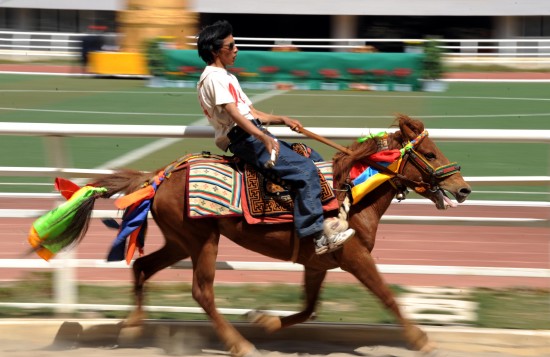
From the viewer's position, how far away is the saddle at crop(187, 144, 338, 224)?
5.70 m

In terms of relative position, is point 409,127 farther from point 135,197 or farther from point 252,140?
point 135,197

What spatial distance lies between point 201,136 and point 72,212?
0.99 m

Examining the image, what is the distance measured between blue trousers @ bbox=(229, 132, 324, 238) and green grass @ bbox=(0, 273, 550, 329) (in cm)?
131

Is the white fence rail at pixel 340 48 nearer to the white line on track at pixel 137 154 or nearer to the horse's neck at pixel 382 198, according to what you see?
the white line on track at pixel 137 154

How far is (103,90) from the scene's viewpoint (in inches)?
918

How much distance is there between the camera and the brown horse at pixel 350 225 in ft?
18.9

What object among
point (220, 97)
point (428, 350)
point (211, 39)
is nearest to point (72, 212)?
point (220, 97)

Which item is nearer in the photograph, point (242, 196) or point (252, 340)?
point (242, 196)

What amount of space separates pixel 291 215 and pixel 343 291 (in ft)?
6.02

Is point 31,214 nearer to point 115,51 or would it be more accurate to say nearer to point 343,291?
point 343,291

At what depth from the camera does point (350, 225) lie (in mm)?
5840

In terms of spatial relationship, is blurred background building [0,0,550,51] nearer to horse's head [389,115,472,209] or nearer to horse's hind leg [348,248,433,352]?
horse's head [389,115,472,209]

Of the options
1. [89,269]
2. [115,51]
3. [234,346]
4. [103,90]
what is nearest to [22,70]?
[115,51]

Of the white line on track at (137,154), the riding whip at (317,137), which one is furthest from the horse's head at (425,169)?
the white line on track at (137,154)
